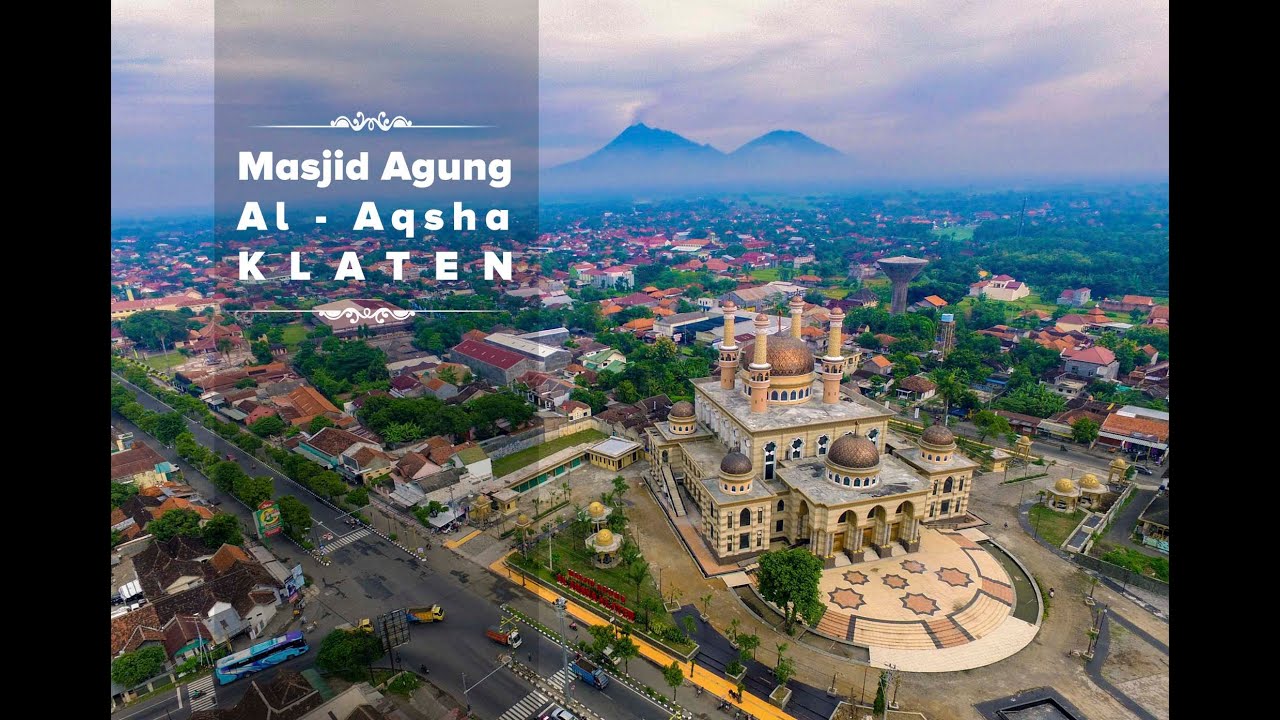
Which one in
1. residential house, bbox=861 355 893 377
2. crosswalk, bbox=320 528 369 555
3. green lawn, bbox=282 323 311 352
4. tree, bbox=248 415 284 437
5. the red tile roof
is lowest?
crosswalk, bbox=320 528 369 555

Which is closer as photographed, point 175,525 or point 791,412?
point 175,525

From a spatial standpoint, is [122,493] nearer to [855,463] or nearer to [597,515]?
[597,515]

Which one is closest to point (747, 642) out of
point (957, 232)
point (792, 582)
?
point (792, 582)

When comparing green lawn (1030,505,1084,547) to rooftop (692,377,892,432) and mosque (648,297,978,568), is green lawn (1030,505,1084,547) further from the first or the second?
rooftop (692,377,892,432)

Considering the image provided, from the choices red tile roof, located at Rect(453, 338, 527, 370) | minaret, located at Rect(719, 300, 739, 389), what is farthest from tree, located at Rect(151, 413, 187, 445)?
minaret, located at Rect(719, 300, 739, 389)

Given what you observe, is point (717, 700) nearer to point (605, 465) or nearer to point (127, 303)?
point (605, 465)

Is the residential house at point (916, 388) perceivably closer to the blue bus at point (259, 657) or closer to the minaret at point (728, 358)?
the minaret at point (728, 358)
